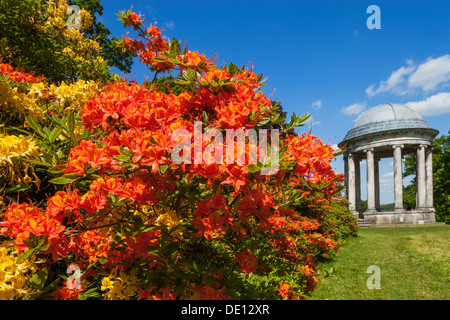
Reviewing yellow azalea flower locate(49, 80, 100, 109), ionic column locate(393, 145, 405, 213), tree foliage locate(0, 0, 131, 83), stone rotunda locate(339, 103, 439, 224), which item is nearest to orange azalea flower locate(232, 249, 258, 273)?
yellow azalea flower locate(49, 80, 100, 109)

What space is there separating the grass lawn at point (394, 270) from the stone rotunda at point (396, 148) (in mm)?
13290

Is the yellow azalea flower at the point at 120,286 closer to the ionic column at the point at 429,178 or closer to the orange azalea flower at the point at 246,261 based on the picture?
the orange azalea flower at the point at 246,261

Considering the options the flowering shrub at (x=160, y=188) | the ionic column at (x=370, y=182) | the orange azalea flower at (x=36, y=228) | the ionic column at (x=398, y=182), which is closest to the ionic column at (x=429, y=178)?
the ionic column at (x=398, y=182)

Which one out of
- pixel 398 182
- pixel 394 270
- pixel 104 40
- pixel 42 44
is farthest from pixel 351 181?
pixel 42 44

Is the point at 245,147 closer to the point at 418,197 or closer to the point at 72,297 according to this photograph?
the point at 72,297

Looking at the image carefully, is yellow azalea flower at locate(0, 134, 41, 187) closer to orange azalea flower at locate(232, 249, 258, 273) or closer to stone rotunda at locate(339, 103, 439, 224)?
orange azalea flower at locate(232, 249, 258, 273)

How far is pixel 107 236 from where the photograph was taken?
81.2 inches

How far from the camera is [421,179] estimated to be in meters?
26.7

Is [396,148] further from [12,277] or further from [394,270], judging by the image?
[12,277]

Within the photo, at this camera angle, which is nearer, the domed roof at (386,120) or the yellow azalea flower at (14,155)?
the yellow azalea flower at (14,155)

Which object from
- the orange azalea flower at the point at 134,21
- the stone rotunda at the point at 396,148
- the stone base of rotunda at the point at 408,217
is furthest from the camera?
the stone rotunda at the point at 396,148

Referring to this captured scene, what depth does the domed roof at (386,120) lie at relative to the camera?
27094 mm

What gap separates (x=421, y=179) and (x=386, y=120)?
258 inches
